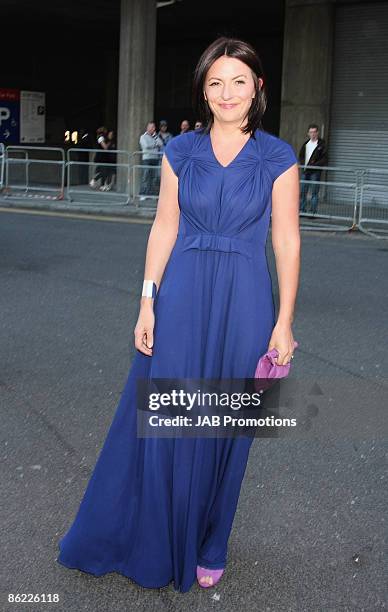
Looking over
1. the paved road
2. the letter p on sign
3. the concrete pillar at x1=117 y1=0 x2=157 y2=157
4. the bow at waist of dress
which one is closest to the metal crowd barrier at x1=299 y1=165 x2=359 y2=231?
the paved road

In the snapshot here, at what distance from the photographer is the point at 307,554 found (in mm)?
3479

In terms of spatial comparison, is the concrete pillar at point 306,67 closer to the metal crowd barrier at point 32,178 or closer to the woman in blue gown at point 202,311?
the metal crowd barrier at point 32,178

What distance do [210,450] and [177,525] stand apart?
0.90 feet

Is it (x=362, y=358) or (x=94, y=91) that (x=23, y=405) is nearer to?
(x=362, y=358)

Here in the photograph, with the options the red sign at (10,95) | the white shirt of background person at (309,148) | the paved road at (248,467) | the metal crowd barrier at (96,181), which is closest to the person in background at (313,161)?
the white shirt of background person at (309,148)

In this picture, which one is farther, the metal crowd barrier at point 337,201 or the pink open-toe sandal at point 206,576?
the metal crowd barrier at point 337,201

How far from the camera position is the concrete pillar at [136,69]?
22.5 metres

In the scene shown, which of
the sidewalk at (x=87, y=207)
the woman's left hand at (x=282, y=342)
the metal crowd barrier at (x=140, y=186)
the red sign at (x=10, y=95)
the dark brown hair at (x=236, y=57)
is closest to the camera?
the dark brown hair at (x=236, y=57)

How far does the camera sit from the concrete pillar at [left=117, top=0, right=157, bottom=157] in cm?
2248

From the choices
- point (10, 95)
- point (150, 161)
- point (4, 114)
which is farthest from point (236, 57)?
point (10, 95)

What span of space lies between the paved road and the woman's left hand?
876mm

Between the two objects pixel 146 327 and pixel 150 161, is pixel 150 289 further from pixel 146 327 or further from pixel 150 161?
pixel 150 161

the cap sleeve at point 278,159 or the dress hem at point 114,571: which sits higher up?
the cap sleeve at point 278,159

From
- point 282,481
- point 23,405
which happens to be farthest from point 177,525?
point 23,405
